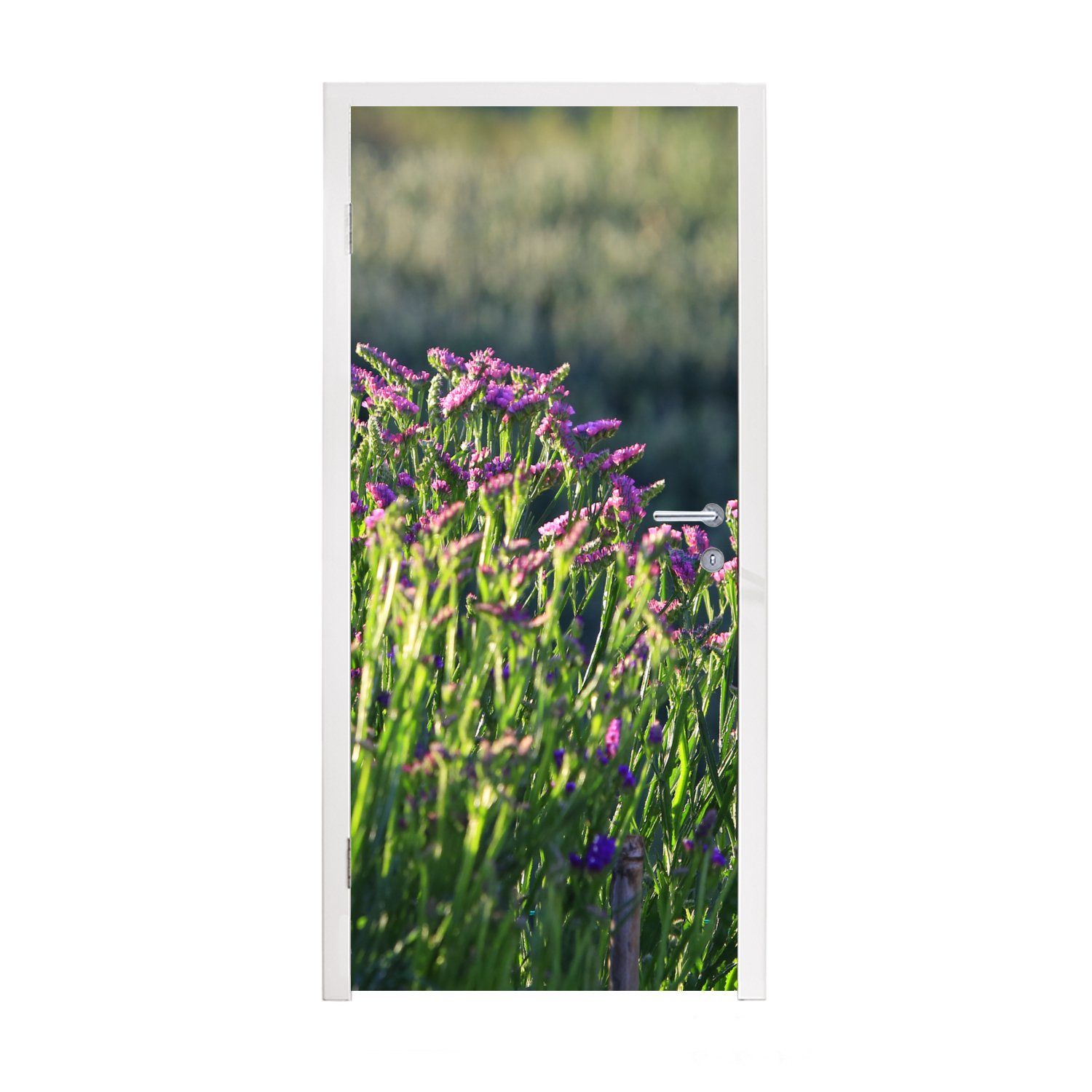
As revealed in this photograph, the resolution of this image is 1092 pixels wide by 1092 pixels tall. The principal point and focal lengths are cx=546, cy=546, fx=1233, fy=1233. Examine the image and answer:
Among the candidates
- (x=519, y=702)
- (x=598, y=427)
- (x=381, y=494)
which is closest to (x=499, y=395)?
(x=598, y=427)

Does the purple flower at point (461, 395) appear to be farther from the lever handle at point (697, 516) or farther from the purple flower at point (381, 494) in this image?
the lever handle at point (697, 516)

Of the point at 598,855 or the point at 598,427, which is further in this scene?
the point at 598,427

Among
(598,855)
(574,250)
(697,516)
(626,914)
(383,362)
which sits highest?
(574,250)

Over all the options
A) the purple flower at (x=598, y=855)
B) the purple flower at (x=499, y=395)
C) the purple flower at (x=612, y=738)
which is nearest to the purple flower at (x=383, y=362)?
the purple flower at (x=499, y=395)

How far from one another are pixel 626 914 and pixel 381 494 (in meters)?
1.04

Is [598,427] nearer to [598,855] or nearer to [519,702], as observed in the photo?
[519,702]

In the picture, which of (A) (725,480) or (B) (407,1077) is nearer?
(B) (407,1077)
